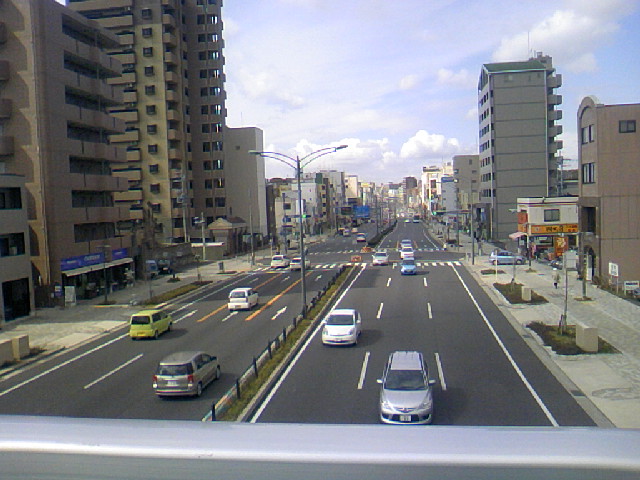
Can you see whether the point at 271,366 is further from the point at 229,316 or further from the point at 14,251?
the point at 14,251

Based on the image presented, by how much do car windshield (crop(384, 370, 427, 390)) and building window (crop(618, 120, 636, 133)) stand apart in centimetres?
2803

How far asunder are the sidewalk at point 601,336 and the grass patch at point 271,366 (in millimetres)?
8560

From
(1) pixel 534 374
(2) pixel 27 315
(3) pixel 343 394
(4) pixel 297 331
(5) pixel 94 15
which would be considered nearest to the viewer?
(3) pixel 343 394

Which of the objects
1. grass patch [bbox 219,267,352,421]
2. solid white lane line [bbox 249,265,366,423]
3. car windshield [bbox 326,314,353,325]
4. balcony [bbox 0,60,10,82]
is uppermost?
balcony [bbox 0,60,10,82]

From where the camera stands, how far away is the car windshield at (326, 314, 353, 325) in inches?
883

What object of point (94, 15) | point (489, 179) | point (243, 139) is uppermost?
point (94, 15)

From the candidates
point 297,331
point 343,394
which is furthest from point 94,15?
point 343,394

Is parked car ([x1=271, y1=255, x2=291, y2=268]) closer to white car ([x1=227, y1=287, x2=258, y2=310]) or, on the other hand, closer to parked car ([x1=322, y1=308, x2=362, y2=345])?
white car ([x1=227, y1=287, x2=258, y2=310])

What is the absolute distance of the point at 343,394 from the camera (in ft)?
51.9

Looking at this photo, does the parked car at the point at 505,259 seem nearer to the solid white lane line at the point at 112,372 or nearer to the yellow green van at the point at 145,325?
the yellow green van at the point at 145,325

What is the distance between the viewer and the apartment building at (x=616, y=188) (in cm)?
3522

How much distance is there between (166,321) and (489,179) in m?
64.3

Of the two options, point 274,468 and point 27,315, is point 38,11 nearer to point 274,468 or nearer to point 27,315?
point 27,315

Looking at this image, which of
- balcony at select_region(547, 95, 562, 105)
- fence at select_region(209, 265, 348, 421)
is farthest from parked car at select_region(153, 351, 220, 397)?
balcony at select_region(547, 95, 562, 105)
